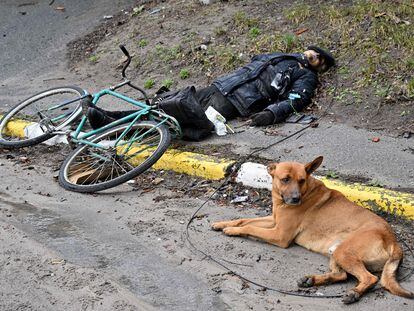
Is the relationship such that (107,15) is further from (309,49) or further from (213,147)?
(213,147)

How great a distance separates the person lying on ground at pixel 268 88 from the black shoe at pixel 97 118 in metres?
0.11

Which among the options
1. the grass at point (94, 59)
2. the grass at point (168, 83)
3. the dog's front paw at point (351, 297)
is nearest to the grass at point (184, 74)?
the grass at point (168, 83)

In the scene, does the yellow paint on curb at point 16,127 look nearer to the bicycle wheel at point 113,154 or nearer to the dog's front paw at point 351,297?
the bicycle wheel at point 113,154

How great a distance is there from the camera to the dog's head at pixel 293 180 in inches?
181

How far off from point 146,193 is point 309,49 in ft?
9.68

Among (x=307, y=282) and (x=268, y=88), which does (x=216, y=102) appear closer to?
(x=268, y=88)

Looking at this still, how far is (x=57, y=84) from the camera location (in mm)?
9414

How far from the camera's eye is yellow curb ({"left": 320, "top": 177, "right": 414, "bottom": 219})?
4879 mm

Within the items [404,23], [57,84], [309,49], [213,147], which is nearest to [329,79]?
[309,49]

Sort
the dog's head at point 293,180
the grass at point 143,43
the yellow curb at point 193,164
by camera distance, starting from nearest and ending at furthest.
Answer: the dog's head at point 293,180
the yellow curb at point 193,164
the grass at point 143,43

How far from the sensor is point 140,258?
4.52 metres

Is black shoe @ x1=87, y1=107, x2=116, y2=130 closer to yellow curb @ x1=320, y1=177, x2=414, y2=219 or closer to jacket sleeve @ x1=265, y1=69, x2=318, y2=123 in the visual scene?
jacket sleeve @ x1=265, y1=69, x2=318, y2=123

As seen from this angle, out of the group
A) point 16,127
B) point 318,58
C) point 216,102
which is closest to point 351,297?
point 216,102

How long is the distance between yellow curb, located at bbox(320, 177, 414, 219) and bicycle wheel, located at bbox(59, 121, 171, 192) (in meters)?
1.82
